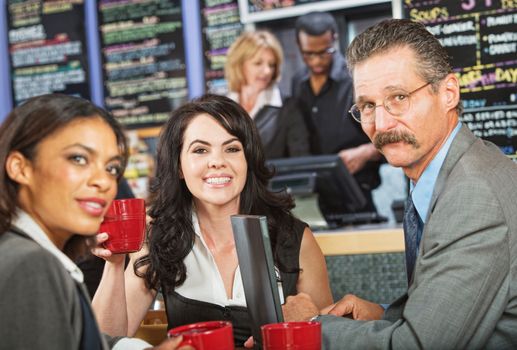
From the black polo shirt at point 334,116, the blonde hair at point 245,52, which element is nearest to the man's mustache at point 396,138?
the black polo shirt at point 334,116

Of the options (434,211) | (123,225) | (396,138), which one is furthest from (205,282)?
(434,211)

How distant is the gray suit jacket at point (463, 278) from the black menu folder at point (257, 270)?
6.9 inches

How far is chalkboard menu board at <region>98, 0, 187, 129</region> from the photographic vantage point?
18.4ft

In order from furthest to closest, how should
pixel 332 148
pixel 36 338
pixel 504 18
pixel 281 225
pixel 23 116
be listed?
pixel 332 148, pixel 504 18, pixel 281 225, pixel 23 116, pixel 36 338

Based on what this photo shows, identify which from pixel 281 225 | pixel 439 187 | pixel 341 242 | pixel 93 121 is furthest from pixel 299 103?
pixel 93 121

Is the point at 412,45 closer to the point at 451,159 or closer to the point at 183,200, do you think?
the point at 451,159

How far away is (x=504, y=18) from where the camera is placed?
13.4ft

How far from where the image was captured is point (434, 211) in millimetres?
1690

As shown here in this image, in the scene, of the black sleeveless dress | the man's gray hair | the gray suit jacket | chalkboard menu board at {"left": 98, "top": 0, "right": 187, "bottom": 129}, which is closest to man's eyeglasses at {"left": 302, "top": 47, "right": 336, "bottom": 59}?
chalkboard menu board at {"left": 98, "top": 0, "right": 187, "bottom": 129}

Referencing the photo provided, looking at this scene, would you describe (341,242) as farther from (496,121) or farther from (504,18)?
(504,18)

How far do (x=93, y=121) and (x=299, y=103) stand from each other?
3784mm

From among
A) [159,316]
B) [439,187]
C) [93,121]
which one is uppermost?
[93,121]

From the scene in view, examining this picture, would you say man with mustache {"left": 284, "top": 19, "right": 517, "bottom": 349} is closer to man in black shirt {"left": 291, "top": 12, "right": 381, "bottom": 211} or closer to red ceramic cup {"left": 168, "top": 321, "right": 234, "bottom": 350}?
red ceramic cup {"left": 168, "top": 321, "right": 234, "bottom": 350}

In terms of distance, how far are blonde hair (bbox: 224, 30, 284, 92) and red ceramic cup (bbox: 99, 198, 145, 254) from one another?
326cm
